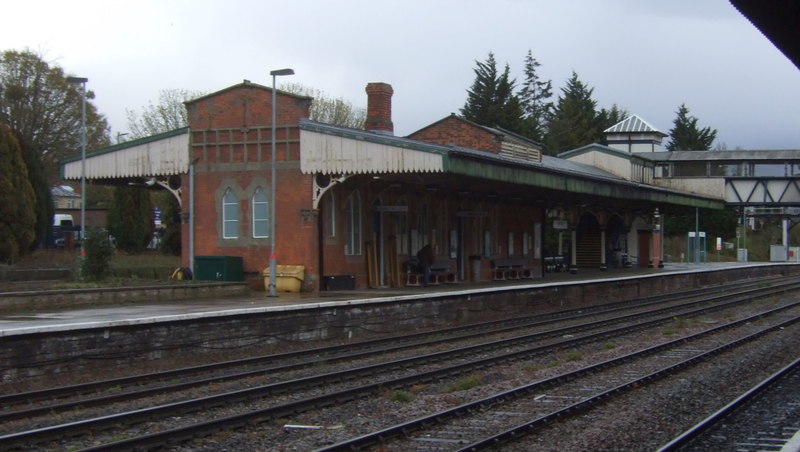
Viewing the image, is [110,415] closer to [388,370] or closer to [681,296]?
[388,370]

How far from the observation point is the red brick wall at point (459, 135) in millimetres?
35656

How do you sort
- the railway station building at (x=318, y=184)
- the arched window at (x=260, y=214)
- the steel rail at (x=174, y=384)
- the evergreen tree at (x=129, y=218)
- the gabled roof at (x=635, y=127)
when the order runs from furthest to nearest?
the gabled roof at (x=635, y=127) → the evergreen tree at (x=129, y=218) → the arched window at (x=260, y=214) → the railway station building at (x=318, y=184) → the steel rail at (x=174, y=384)

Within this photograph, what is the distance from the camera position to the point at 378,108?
102 ft

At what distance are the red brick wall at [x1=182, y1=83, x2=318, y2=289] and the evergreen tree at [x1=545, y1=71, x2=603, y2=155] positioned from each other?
5208 centimetres

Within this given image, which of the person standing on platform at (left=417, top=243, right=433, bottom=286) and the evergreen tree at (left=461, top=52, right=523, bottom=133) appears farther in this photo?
the evergreen tree at (left=461, top=52, right=523, bottom=133)

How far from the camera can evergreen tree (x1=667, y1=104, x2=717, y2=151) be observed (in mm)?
94062

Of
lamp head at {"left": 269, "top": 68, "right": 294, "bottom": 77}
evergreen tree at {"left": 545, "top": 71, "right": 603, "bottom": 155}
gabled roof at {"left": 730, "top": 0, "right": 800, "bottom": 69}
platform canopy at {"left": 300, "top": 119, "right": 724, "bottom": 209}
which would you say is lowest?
gabled roof at {"left": 730, "top": 0, "right": 800, "bottom": 69}

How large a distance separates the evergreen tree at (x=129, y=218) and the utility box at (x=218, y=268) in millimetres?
17308

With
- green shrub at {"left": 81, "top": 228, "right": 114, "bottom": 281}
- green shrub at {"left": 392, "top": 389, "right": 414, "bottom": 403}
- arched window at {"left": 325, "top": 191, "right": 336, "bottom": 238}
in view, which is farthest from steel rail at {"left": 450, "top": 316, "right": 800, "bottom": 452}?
green shrub at {"left": 81, "top": 228, "right": 114, "bottom": 281}

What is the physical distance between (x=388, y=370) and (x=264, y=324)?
158 inches

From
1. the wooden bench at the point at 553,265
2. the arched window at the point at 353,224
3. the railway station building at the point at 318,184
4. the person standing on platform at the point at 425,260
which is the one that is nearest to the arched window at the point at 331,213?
the railway station building at the point at 318,184

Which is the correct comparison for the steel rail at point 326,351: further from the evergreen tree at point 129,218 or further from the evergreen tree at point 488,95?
the evergreen tree at point 488,95

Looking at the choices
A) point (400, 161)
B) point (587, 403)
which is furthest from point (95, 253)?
point (587, 403)

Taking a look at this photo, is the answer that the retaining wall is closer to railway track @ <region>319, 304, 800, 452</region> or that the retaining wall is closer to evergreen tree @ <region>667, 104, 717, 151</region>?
railway track @ <region>319, 304, 800, 452</region>
